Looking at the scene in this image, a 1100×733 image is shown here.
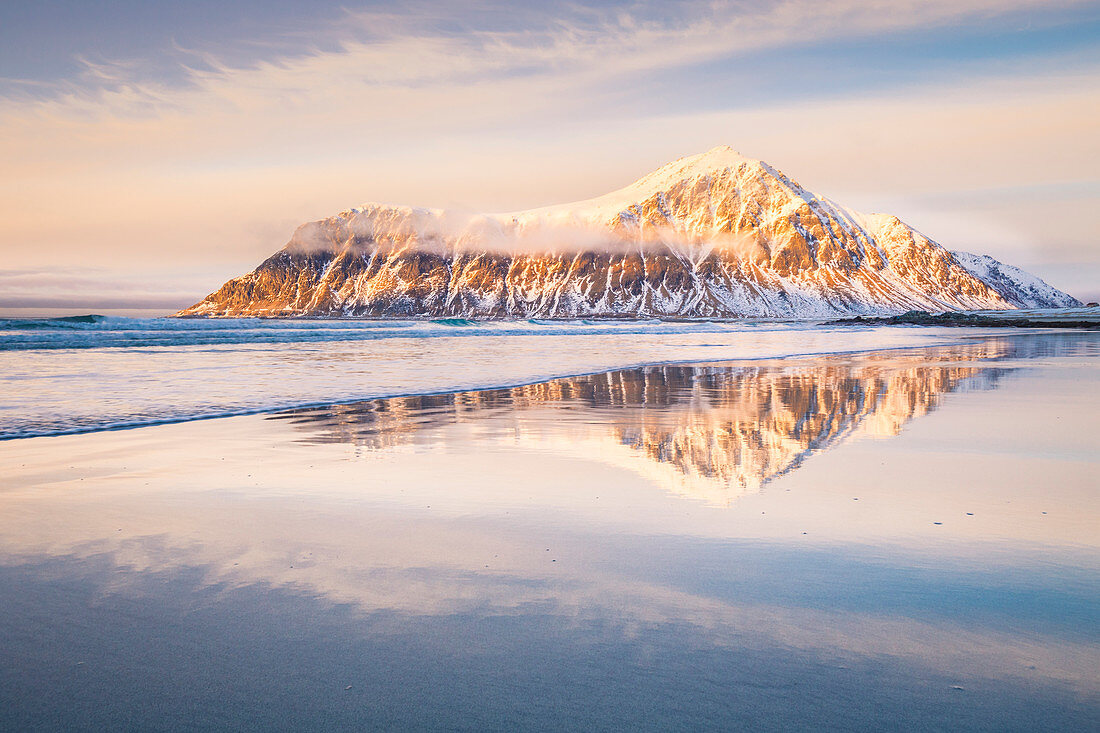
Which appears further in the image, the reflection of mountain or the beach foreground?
the reflection of mountain

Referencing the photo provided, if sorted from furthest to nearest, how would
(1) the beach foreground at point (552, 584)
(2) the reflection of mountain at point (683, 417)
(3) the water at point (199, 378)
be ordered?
(3) the water at point (199, 378) < (2) the reflection of mountain at point (683, 417) < (1) the beach foreground at point (552, 584)

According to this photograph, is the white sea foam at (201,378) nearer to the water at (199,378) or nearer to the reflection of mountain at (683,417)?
the water at (199,378)

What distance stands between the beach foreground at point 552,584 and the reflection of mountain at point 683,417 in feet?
0.48

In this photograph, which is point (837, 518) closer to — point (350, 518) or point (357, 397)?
point (350, 518)

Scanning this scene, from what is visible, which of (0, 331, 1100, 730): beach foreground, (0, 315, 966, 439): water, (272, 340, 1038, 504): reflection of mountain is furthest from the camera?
(0, 315, 966, 439): water

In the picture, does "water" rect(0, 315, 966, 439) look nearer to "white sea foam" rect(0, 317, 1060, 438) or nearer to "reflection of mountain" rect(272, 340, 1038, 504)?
"white sea foam" rect(0, 317, 1060, 438)

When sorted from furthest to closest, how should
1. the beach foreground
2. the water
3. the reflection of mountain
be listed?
the water → the reflection of mountain → the beach foreground

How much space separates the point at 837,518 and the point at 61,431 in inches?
395

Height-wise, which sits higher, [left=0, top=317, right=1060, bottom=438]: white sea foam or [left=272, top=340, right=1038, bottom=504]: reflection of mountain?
[left=0, top=317, right=1060, bottom=438]: white sea foam

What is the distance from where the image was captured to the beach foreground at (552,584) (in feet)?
10.1

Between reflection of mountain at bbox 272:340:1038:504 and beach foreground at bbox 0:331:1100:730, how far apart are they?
0.15 m

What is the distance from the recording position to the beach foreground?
307 cm

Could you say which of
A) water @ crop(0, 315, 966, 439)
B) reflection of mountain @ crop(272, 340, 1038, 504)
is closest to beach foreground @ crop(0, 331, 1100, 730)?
reflection of mountain @ crop(272, 340, 1038, 504)

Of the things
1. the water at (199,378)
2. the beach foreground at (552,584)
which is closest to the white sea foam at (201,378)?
the water at (199,378)
